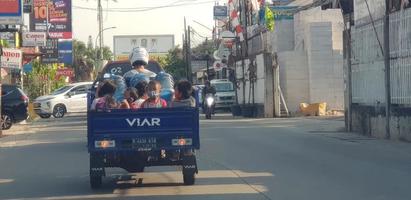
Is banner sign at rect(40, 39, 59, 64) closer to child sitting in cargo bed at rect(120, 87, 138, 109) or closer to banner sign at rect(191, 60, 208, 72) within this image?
banner sign at rect(191, 60, 208, 72)

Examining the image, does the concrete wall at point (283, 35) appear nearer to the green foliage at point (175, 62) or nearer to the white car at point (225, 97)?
the white car at point (225, 97)

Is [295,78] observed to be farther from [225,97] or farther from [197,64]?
[197,64]

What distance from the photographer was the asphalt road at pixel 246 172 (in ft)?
37.6

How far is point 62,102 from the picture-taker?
3984 centimetres

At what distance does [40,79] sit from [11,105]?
733 inches

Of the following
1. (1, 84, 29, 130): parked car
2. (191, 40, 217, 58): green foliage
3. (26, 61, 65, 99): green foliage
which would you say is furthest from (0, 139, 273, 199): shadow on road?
(191, 40, 217, 58): green foliage

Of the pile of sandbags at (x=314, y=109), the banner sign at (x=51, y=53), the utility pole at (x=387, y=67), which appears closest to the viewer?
the utility pole at (x=387, y=67)

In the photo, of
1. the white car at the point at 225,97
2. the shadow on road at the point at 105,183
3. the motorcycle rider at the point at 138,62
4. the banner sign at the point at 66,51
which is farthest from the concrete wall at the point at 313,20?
the motorcycle rider at the point at 138,62

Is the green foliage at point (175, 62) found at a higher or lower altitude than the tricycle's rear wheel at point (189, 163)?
higher

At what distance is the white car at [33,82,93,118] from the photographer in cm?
3944

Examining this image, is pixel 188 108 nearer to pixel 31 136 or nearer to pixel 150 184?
pixel 150 184

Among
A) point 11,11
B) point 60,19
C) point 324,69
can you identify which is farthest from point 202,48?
point 11,11

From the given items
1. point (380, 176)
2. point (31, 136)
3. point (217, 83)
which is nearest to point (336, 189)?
point (380, 176)

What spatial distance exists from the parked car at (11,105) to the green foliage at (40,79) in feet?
52.5
